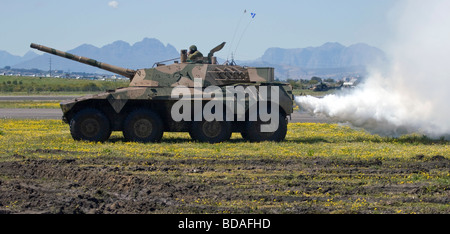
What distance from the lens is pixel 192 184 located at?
14.7 m

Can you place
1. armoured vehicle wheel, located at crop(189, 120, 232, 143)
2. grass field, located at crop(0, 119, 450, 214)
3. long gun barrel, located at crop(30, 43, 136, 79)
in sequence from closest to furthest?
grass field, located at crop(0, 119, 450, 214), armoured vehicle wheel, located at crop(189, 120, 232, 143), long gun barrel, located at crop(30, 43, 136, 79)

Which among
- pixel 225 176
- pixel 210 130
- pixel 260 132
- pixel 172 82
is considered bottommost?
pixel 225 176

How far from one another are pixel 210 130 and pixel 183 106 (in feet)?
Result: 4.21

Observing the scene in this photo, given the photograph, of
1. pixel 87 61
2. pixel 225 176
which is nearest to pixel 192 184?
pixel 225 176

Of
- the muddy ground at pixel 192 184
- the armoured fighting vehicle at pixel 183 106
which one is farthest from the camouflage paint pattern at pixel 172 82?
the muddy ground at pixel 192 184

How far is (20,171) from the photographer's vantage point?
1641 cm

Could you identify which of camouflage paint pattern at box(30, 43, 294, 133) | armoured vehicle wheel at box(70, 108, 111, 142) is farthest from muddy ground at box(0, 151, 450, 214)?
camouflage paint pattern at box(30, 43, 294, 133)

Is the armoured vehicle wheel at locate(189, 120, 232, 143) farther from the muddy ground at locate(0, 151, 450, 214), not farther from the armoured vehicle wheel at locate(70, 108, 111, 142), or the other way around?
the muddy ground at locate(0, 151, 450, 214)

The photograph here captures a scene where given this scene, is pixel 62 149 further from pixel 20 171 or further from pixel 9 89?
pixel 9 89

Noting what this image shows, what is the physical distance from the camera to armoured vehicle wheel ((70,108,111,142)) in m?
23.0

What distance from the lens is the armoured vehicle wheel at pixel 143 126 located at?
23.1 metres

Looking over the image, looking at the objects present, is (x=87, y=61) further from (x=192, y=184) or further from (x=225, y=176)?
(x=192, y=184)
